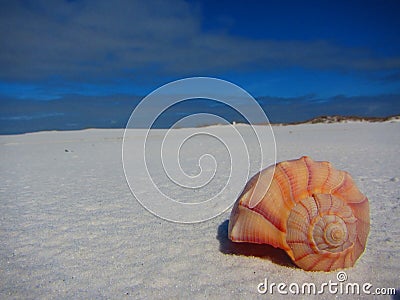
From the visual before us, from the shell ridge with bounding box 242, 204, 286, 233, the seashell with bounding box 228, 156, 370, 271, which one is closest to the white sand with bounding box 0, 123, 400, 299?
the seashell with bounding box 228, 156, 370, 271

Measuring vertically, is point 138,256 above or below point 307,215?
below

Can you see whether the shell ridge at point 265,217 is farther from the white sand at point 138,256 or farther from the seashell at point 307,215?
the white sand at point 138,256

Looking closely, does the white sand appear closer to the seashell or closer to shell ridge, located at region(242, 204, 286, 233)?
the seashell

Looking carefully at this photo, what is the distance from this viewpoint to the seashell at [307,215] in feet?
7.09

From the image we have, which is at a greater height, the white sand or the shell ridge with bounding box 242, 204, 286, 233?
the shell ridge with bounding box 242, 204, 286, 233

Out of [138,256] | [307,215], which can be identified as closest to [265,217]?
[307,215]

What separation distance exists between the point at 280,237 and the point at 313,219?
0.27m

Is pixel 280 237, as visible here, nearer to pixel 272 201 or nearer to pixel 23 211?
pixel 272 201

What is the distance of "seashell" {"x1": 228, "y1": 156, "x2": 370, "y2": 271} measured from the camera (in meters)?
2.16

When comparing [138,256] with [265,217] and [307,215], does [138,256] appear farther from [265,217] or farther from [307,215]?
[307,215]

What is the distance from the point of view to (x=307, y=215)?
218cm

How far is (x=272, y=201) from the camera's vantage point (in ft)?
7.60

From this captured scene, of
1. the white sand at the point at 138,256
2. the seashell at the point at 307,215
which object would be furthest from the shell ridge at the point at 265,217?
the white sand at the point at 138,256

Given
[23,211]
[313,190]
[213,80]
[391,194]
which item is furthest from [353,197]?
[23,211]
